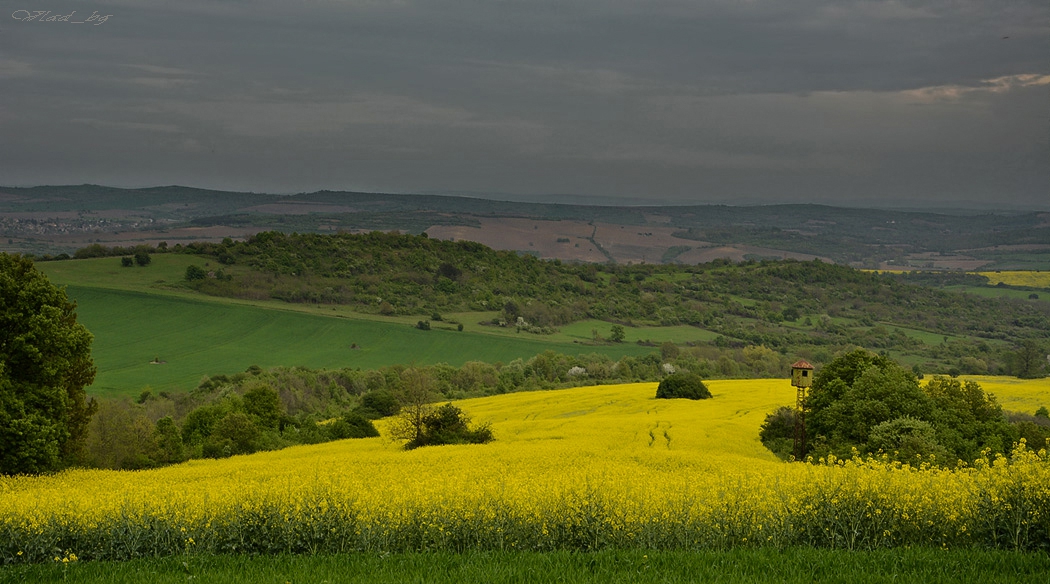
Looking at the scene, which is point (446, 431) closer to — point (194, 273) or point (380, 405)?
point (380, 405)

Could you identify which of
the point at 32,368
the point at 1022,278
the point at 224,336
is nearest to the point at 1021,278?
the point at 1022,278

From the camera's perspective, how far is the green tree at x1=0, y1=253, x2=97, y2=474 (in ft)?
86.9

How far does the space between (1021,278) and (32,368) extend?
21260cm

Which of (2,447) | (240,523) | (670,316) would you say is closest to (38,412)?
(2,447)

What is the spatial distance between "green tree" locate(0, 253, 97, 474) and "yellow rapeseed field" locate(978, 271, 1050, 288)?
20093 centimetres

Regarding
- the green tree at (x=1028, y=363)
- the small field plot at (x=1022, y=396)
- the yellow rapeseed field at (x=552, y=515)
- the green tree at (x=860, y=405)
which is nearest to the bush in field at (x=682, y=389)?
the small field plot at (x=1022, y=396)

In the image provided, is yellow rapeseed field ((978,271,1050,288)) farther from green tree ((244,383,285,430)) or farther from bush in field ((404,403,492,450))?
green tree ((244,383,285,430))

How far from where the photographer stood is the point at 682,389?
2418 inches

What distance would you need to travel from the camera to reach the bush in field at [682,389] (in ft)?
200

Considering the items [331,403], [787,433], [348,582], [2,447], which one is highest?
[348,582]

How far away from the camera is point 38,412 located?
2716 cm

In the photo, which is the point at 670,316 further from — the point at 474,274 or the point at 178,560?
the point at 178,560

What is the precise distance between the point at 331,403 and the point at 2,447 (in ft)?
176

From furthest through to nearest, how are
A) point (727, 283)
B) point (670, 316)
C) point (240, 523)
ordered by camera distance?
point (727, 283), point (670, 316), point (240, 523)
